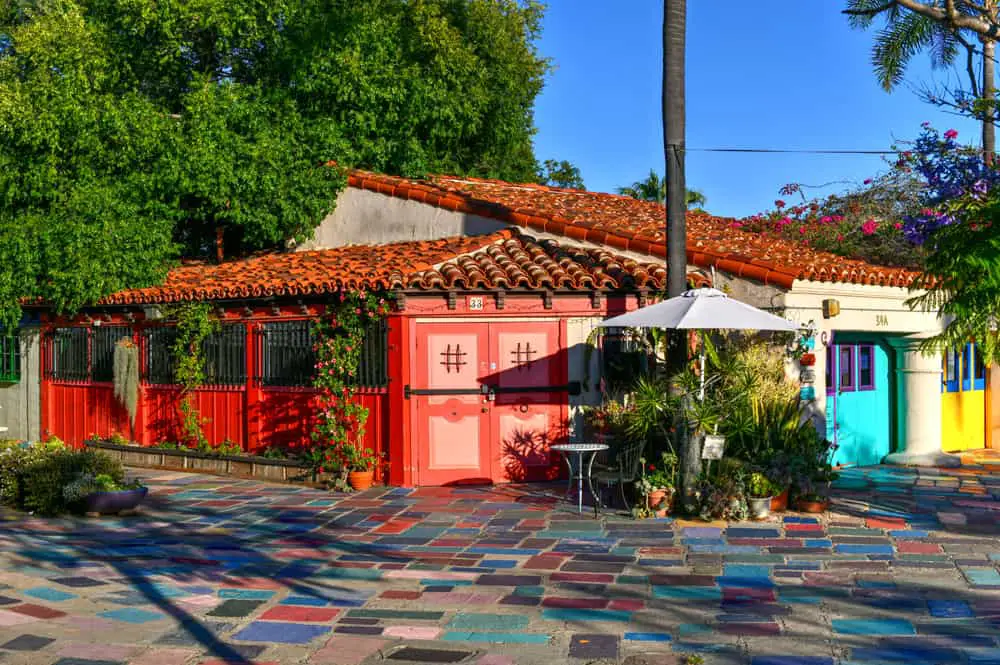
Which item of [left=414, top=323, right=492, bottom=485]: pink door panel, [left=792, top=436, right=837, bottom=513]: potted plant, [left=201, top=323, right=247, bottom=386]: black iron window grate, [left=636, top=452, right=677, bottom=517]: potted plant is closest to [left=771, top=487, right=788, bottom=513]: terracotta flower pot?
[left=792, top=436, right=837, bottom=513]: potted plant

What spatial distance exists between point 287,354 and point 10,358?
740 cm

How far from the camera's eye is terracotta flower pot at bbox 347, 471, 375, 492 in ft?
43.3

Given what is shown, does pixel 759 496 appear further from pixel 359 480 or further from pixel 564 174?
pixel 564 174

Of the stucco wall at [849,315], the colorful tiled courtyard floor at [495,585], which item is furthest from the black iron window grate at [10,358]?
the stucco wall at [849,315]

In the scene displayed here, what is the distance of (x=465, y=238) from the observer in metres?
16.2

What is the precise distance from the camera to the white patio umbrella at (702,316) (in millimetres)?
10562

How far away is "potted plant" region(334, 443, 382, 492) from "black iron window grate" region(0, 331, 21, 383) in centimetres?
857

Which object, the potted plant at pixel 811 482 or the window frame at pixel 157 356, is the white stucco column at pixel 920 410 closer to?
the potted plant at pixel 811 482

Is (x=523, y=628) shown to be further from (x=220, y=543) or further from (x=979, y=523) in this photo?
(x=979, y=523)

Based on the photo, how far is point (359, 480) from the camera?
520 inches

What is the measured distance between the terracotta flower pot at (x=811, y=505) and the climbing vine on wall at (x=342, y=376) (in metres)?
5.38

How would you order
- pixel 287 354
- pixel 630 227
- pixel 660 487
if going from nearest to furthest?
pixel 660 487 → pixel 287 354 → pixel 630 227

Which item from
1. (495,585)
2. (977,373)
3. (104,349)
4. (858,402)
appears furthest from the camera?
(977,373)

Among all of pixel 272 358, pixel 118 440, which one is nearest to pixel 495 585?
pixel 272 358
